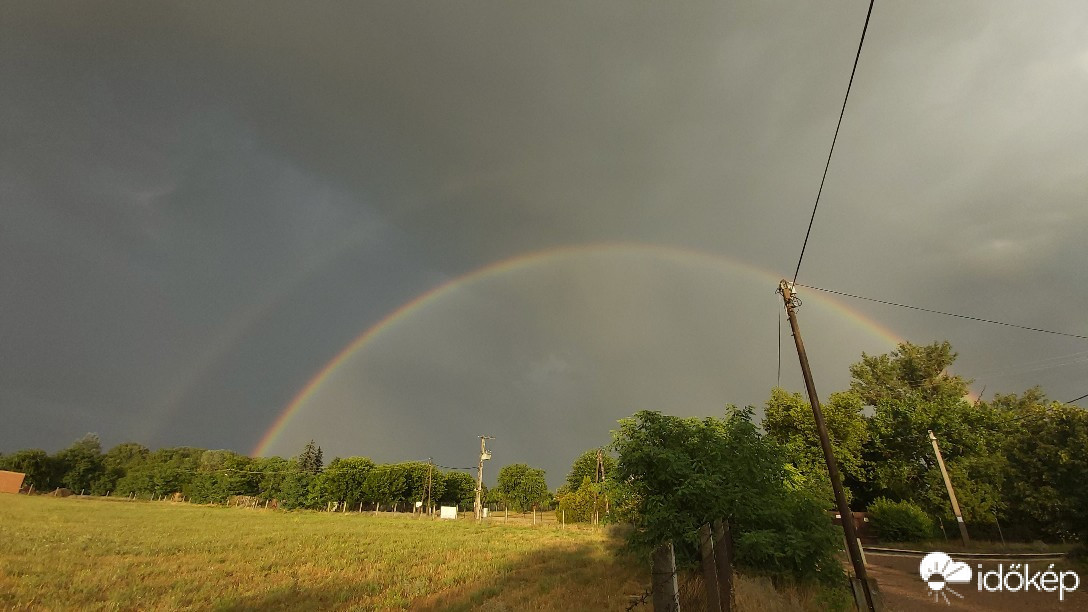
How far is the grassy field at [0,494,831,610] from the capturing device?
12.9 meters

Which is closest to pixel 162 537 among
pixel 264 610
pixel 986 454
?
pixel 264 610

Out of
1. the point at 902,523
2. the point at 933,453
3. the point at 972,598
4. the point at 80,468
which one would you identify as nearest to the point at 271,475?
the point at 80,468

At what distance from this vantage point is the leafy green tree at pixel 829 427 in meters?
41.7

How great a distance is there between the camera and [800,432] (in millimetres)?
45875

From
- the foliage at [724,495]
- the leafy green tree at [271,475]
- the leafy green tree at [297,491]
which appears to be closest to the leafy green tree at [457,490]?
the leafy green tree at [297,491]

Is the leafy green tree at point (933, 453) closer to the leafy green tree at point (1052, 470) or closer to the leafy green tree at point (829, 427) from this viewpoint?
the leafy green tree at point (829, 427)

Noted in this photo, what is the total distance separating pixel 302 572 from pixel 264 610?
6.57 meters

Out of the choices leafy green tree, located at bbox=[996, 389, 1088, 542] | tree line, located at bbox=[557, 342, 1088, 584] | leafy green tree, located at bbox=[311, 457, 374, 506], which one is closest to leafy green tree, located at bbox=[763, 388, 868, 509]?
tree line, located at bbox=[557, 342, 1088, 584]

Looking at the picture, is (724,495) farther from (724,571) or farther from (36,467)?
(36,467)

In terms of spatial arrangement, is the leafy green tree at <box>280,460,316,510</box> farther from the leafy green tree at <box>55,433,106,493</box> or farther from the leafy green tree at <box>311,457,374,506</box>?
the leafy green tree at <box>55,433,106,493</box>

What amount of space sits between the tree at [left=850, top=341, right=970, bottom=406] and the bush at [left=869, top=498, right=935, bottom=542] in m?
23.5

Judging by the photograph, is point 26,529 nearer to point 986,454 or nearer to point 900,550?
point 900,550

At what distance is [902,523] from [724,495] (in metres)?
32.2

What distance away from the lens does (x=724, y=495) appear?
13.1 metres
